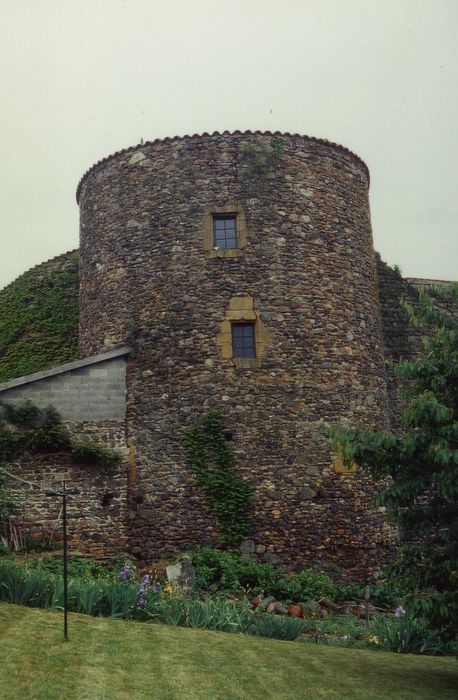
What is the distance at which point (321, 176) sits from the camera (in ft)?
57.7

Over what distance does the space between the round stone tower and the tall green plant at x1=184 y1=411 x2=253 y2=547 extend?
0.64 feet

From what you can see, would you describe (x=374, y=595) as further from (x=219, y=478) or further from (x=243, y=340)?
(x=243, y=340)

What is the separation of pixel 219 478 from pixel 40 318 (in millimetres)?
7335

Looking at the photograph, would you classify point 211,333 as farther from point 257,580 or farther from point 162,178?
point 257,580

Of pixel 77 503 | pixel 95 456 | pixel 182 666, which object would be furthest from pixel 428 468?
pixel 77 503

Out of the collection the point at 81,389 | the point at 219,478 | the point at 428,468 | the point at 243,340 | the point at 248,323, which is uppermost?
the point at 248,323

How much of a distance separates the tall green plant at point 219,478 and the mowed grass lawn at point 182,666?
15.2ft

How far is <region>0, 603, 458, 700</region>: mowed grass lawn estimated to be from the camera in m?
7.98

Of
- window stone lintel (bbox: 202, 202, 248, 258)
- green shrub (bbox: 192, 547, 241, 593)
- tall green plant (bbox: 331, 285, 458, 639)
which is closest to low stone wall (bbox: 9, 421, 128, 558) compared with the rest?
green shrub (bbox: 192, 547, 241, 593)

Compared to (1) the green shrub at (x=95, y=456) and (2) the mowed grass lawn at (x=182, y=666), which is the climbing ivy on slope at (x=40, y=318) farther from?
(2) the mowed grass lawn at (x=182, y=666)

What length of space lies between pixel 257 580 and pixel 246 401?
11.3 ft

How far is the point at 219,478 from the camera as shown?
620 inches

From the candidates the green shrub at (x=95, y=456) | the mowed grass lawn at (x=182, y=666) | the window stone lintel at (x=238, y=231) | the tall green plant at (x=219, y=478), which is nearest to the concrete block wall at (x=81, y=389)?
the green shrub at (x=95, y=456)

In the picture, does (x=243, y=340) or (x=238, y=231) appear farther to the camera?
(x=238, y=231)
